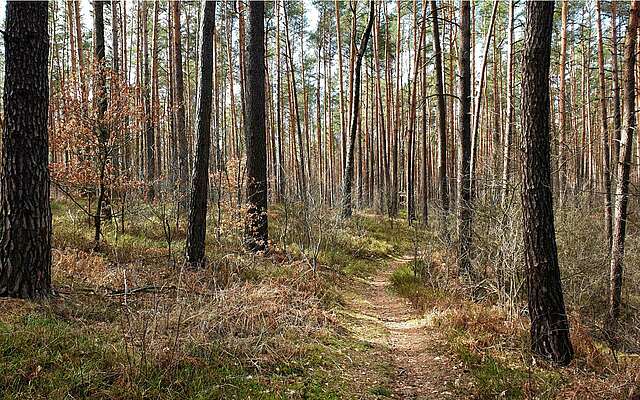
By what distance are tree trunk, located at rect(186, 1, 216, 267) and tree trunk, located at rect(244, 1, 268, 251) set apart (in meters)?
1.66

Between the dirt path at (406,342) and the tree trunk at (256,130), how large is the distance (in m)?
2.58

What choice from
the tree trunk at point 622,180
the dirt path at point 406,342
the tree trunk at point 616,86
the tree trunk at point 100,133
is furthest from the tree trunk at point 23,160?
the tree trunk at point 622,180

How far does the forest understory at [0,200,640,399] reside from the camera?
367cm

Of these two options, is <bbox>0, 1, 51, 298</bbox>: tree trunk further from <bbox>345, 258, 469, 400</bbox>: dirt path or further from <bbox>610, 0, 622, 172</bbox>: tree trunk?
<bbox>610, 0, 622, 172</bbox>: tree trunk

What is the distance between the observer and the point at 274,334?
531 centimetres

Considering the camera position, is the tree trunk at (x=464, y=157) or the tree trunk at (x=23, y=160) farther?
the tree trunk at (x=464, y=157)

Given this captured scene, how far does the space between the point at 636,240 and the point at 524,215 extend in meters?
8.78

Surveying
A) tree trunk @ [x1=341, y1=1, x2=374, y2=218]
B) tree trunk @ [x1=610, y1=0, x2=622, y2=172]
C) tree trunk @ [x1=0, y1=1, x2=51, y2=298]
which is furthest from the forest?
tree trunk @ [x1=341, y1=1, x2=374, y2=218]

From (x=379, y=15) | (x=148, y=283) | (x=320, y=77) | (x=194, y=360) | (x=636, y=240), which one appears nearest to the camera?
(x=194, y=360)

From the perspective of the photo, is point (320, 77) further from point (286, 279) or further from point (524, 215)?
point (524, 215)

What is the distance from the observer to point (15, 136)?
4809 millimetres

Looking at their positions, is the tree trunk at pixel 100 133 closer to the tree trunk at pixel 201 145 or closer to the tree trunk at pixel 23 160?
the tree trunk at pixel 201 145

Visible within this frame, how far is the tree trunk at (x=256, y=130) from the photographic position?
9586mm

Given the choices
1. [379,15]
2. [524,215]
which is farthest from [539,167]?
[379,15]
